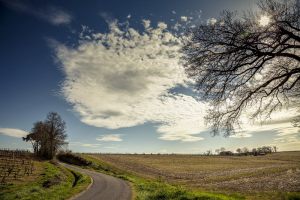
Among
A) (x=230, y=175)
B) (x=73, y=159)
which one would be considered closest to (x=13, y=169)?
(x=230, y=175)

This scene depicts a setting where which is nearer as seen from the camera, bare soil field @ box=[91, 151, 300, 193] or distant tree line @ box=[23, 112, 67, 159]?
bare soil field @ box=[91, 151, 300, 193]

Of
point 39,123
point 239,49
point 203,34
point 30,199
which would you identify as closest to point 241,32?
point 239,49

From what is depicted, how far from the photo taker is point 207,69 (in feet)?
41.5

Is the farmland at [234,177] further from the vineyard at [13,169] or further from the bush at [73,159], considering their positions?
the vineyard at [13,169]

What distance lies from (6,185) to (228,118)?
29.0 metres

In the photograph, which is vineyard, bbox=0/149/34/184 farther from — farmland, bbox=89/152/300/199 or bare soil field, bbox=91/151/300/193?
bare soil field, bbox=91/151/300/193

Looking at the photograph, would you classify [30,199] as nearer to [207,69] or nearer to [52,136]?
[207,69]

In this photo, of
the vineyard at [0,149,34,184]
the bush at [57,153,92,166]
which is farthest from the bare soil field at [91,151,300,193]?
the vineyard at [0,149,34,184]

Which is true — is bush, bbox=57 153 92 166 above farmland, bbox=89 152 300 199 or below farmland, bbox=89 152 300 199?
above

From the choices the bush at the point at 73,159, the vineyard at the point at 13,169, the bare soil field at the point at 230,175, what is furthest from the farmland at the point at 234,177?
the vineyard at the point at 13,169

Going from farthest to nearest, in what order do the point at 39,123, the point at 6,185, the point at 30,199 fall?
the point at 39,123 < the point at 6,185 < the point at 30,199

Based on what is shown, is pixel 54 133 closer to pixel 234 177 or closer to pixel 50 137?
pixel 50 137

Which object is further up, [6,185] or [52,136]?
[52,136]

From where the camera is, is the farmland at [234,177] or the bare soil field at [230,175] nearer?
the farmland at [234,177]
